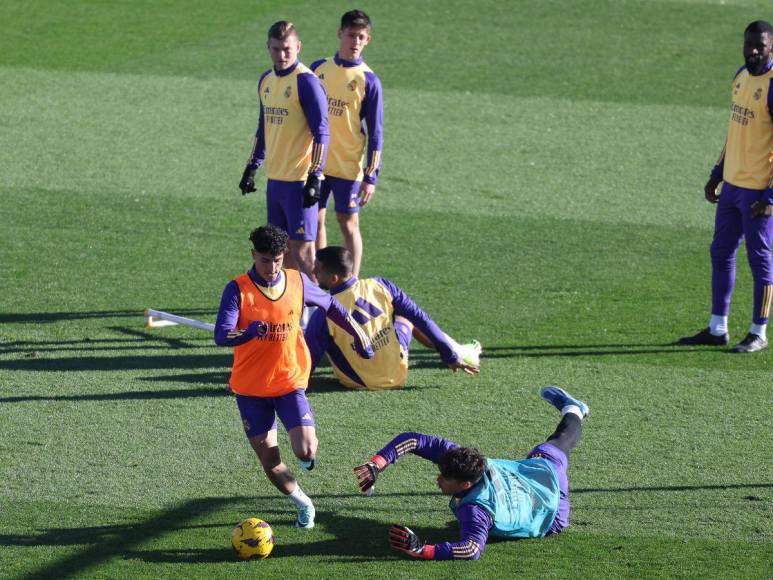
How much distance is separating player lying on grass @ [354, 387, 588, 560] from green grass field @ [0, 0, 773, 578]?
140 millimetres

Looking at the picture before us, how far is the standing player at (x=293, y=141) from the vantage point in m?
9.97

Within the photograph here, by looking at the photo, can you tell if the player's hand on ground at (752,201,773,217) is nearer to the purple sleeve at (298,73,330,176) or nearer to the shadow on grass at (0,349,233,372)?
the purple sleeve at (298,73,330,176)

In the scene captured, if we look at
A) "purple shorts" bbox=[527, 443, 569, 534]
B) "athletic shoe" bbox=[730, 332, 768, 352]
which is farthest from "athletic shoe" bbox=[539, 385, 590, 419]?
"athletic shoe" bbox=[730, 332, 768, 352]

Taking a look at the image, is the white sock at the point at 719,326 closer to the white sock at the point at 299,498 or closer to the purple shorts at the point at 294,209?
the purple shorts at the point at 294,209

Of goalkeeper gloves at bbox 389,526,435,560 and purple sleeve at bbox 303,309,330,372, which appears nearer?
goalkeeper gloves at bbox 389,526,435,560

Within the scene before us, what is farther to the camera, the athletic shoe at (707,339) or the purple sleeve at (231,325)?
the athletic shoe at (707,339)

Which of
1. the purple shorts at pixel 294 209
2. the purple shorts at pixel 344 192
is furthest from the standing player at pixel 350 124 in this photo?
the purple shorts at pixel 294 209

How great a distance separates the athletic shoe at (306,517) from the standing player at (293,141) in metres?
3.33

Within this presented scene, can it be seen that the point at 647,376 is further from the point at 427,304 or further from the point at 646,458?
the point at 427,304

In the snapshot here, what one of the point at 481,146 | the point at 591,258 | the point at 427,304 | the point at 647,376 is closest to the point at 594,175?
the point at 481,146

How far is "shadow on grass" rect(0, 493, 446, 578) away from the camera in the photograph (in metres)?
6.86

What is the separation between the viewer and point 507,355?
1016 centimetres

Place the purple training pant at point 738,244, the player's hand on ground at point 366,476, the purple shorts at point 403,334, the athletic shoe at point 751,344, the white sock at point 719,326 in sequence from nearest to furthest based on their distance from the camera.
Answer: the player's hand on ground at point 366,476
the purple shorts at point 403,334
the purple training pant at point 738,244
the athletic shoe at point 751,344
the white sock at point 719,326

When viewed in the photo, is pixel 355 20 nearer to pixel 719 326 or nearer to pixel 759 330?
pixel 719 326
